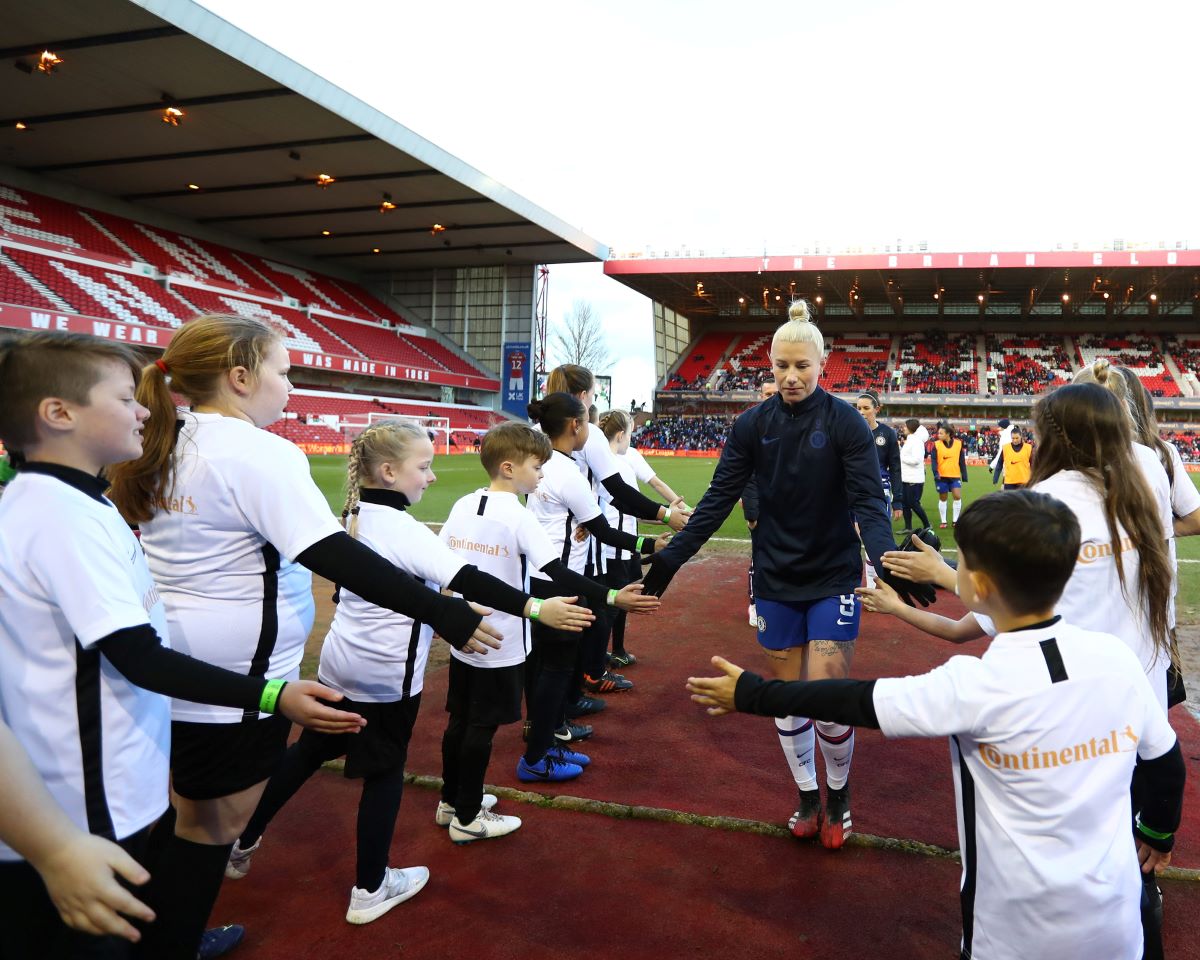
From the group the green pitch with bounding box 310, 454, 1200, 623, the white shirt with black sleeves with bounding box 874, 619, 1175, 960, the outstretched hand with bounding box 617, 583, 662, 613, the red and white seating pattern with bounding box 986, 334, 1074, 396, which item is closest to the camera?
the white shirt with black sleeves with bounding box 874, 619, 1175, 960

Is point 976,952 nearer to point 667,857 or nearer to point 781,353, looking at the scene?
point 667,857

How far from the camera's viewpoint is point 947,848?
3.11 meters

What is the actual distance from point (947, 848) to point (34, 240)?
36.0 metres

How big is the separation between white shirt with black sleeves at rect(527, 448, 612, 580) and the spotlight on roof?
23914 mm

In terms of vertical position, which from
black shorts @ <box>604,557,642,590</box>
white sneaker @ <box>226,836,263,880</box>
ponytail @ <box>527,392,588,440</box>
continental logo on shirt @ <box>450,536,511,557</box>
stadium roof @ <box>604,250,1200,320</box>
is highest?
stadium roof @ <box>604,250,1200,320</box>

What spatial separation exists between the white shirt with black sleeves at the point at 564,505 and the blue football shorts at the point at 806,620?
106 cm

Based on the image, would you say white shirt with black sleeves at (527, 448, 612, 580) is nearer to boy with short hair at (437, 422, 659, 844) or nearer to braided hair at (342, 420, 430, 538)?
boy with short hair at (437, 422, 659, 844)

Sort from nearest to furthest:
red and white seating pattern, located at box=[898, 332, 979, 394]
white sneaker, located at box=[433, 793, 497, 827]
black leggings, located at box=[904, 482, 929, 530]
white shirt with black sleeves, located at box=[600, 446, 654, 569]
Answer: white sneaker, located at box=[433, 793, 497, 827], white shirt with black sleeves, located at box=[600, 446, 654, 569], black leggings, located at box=[904, 482, 929, 530], red and white seating pattern, located at box=[898, 332, 979, 394]

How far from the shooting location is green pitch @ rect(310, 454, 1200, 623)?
28.1ft

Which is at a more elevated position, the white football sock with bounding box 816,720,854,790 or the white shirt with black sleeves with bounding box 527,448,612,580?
the white shirt with black sleeves with bounding box 527,448,612,580

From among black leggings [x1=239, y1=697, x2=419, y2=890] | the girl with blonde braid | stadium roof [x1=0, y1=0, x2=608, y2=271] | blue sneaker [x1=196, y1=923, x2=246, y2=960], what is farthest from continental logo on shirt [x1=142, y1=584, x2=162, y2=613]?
stadium roof [x1=0, y1=0, x2=608, y2=271]

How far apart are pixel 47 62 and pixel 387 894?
26.0 m

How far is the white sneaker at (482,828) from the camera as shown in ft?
10.5

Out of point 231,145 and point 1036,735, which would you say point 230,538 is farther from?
point 231,145
